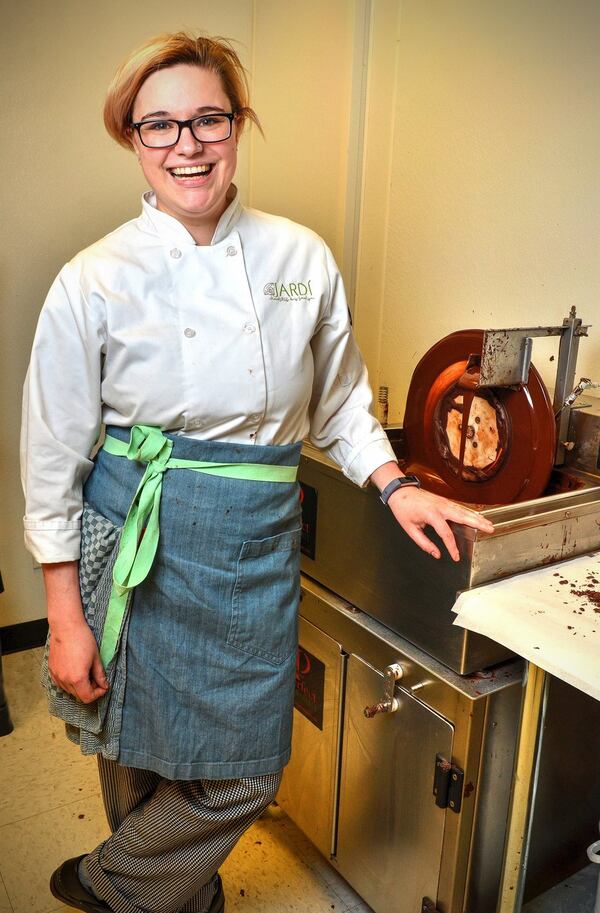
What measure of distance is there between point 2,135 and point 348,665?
1796 millimetres

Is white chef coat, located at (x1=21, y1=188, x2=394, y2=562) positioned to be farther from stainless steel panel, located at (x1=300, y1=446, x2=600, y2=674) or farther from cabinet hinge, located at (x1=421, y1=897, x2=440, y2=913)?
cabinet hinge, located at (x1=421, y1=897, x2=440, y2=913)

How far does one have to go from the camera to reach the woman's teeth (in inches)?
47.7

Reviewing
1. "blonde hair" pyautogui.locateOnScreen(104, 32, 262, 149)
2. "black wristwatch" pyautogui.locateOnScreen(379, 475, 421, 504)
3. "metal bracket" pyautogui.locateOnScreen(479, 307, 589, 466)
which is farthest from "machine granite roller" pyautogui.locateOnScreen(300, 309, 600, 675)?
"blonde hair" pyautogui.locateOnScreen(104, 32, 262, 149)

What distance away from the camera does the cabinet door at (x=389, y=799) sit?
58.6 inches

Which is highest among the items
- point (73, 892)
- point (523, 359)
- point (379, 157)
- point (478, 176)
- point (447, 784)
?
point (379, 157)

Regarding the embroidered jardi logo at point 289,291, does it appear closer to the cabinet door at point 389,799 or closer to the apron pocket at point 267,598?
the apron pocket at point 267,598

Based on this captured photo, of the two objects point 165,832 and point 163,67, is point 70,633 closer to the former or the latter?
point 165,832

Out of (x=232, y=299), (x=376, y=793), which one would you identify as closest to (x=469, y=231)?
(x=232, y=299)

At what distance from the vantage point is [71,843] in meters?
1.94

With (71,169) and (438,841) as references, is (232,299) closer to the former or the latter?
(438,841)

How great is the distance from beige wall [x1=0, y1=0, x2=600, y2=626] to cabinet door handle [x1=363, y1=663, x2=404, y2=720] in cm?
85

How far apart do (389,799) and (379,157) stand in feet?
5.91

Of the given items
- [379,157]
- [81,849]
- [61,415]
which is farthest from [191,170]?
[81,849]

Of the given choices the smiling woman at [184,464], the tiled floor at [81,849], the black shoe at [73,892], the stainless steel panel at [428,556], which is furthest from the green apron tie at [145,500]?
the tiled floor at [81,849]
